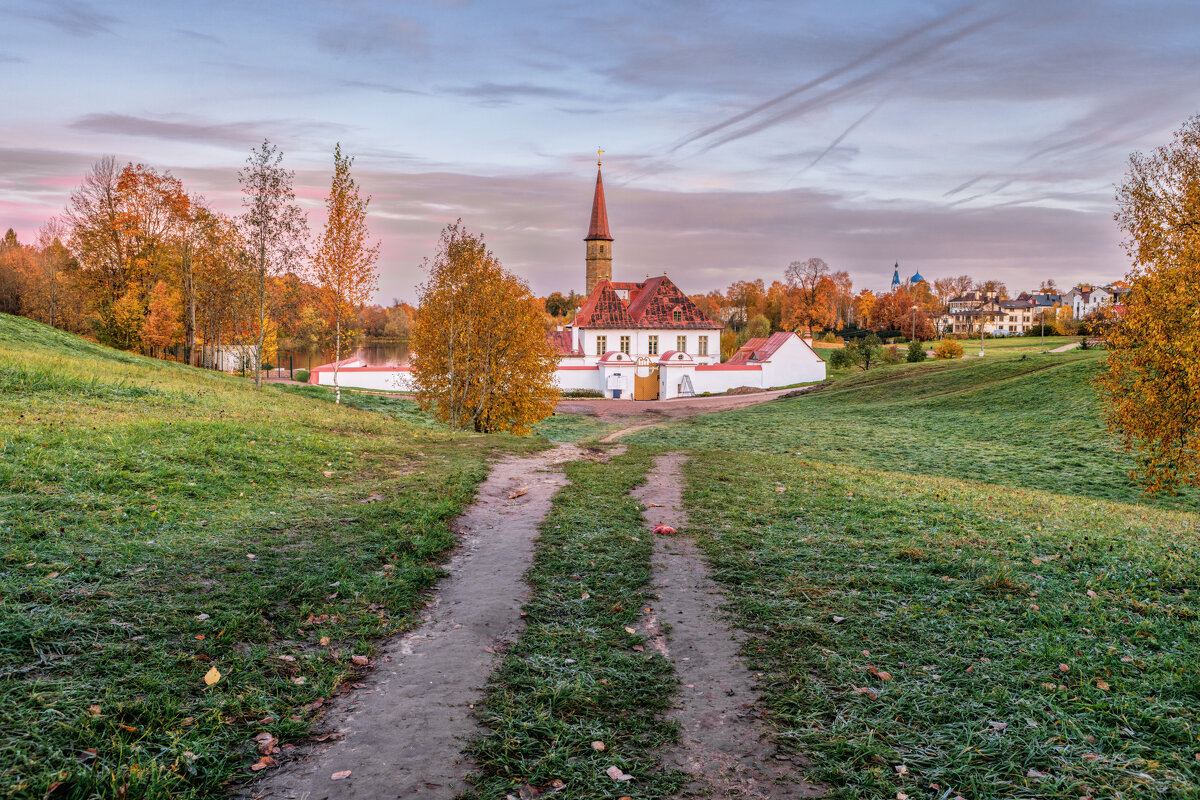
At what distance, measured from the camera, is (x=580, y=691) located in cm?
514

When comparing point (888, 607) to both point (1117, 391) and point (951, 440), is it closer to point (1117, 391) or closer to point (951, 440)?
point (1117, 391)

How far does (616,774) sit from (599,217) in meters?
72.0

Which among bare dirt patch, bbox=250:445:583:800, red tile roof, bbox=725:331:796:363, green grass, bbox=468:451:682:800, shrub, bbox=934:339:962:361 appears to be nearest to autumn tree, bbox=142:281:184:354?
bare dirt patch, bbox=250:445:583:800

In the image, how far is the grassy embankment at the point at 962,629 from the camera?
4.30m

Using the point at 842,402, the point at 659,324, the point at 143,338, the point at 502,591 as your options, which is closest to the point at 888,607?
the point at 502,591

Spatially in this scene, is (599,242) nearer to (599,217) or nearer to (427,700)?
(599,217)

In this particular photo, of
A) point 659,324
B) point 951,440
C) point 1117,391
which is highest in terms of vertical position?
point 659,324

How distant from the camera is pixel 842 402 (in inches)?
1697

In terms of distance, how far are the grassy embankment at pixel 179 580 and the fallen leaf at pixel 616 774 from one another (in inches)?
84.9


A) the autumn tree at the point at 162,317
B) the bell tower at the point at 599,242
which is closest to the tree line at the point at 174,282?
the autumn tree at the point at 162,317

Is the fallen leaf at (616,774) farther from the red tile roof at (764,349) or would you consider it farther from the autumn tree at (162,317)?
the red tile roof at (764,349)

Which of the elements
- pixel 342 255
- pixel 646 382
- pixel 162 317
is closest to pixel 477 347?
pixel 342 255

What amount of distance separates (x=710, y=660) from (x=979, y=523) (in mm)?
7080

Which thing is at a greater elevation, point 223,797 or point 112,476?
point 112,476
